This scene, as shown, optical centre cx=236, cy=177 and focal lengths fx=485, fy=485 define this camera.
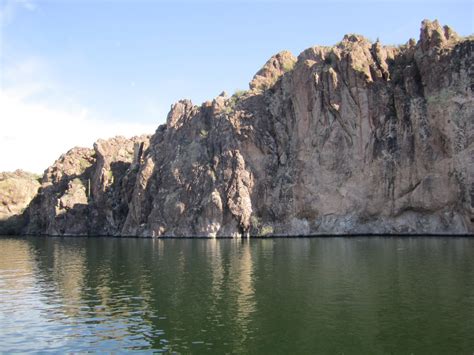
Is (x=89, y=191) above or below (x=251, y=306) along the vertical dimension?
above

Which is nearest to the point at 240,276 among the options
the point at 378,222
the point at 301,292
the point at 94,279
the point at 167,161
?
the point at 301,292

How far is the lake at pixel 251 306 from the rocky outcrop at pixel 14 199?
413 feet

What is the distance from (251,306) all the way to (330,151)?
262 feet

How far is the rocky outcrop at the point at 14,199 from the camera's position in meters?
173

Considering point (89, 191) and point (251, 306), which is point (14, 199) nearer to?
point (89, 191)

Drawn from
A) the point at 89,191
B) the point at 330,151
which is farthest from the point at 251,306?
the point at 89,191

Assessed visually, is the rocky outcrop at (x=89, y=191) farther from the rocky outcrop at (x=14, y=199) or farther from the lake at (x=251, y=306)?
the lake at (x=251, y=306)

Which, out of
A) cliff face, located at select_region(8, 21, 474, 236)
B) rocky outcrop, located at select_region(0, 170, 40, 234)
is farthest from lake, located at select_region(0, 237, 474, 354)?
rocky outcrop, located at select_region(0, 170, 40, 234)

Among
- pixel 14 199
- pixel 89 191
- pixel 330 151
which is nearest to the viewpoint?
pixel 330 151

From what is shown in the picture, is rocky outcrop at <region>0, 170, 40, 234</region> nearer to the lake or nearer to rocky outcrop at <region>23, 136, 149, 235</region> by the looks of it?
rocky outcrop at <region>23, 136, 149, 235</region>

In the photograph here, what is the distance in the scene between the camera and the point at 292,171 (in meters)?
113

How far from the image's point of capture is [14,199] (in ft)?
604

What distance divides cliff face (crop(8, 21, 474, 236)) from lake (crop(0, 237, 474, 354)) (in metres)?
40.6

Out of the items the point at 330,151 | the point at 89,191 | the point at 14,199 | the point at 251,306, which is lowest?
the point at 251,306
